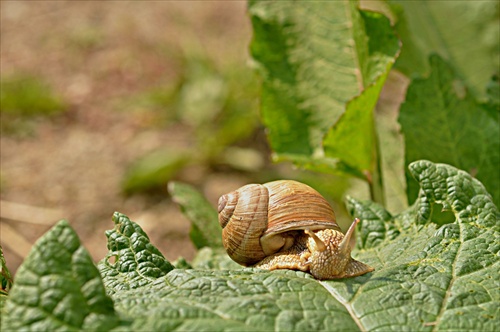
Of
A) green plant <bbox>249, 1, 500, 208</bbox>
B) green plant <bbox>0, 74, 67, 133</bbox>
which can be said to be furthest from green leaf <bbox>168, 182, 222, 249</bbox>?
green plant <bbox>0, 74, 67, 133</bbox>

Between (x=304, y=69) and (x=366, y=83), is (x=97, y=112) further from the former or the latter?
(x=366, y=83)

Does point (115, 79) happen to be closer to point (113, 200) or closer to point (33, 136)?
point (33, 136)

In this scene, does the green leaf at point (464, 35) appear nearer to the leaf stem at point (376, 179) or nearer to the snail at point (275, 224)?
the leaf stem at point (376, 179)

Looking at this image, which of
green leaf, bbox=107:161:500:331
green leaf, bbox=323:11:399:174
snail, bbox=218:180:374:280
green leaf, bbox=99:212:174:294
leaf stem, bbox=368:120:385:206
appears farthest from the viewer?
leaf stem, bbox=368:120:385:206

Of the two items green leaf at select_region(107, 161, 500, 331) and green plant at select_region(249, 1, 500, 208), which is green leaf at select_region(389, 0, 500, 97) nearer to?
green plant at select_region(249, 1, 500, 208)

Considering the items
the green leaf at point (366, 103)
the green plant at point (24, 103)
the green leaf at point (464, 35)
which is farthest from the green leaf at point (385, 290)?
the green plant at point (24, 103)

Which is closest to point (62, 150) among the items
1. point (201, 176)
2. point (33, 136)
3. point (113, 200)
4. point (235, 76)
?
point (33, 136)

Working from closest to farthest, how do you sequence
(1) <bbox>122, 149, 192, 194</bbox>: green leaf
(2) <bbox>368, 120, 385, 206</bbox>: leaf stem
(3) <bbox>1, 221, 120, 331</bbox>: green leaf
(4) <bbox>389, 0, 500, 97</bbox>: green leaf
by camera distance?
(3) <bbox>1, 221, 120, 331</bbox>: green leaf, (2) <bbox>368, 120, 385, 206</bbox>: leaf stem, (4) <bbox>389, 0, 500, 97</bbox>: green leaf, (1) <bbox>122, 149, 192, 194</bbox>: green leaf

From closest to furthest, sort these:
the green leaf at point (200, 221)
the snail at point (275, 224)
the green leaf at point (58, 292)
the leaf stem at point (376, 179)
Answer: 1. the green leaf at point (58, 292)
2. the snail at point (275, 224)
3. the green leaf at point (200, 221)
4. the leaf stem at point (376, 179)
